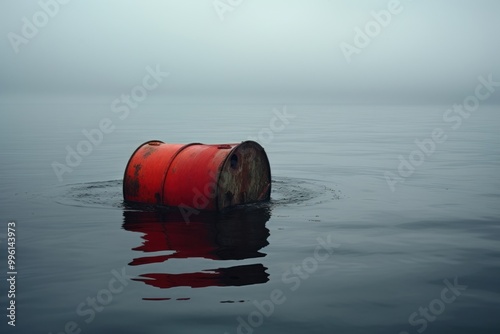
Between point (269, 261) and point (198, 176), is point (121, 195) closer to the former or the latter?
point (198, 176)

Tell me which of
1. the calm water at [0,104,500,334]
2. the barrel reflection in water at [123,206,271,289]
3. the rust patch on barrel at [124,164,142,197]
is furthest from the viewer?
the rust patch on barrel at [124,164,142,197]

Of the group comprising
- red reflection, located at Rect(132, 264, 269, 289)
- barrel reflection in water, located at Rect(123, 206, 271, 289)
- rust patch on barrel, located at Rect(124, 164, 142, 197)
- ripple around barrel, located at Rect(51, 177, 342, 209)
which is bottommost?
red reflection, located at Rect(132, 264, 269, 289)

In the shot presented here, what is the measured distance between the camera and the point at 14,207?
1079 cm

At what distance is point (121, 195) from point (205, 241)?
4499mm

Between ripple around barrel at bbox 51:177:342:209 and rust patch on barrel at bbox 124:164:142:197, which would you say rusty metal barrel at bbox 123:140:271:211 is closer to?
rust patch on barrel at bbox 124:164:142:197

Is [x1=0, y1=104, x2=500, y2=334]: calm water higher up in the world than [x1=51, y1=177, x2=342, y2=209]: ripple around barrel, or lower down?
lower down

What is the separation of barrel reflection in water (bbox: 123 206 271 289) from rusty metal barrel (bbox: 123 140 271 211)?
0.94 feet

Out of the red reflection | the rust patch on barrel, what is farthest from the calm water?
the rust patch on barrel

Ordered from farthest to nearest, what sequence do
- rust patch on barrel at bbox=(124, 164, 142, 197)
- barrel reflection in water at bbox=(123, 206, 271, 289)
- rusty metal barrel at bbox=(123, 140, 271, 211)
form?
rust patch on barrel at bbox=(124, 164, 142, 197), rusty metal barrel at bbox=(123, 140, 271, 211), barrel reflection in water at bbox=(123, 206, 271, 289)

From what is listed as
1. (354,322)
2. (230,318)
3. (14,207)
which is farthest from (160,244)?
(14,207)

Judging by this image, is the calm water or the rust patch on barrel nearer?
the calm water

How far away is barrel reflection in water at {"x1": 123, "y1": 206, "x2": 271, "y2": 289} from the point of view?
6434mm

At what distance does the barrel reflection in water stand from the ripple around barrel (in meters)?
1.03

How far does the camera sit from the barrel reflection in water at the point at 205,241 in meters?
6.43
